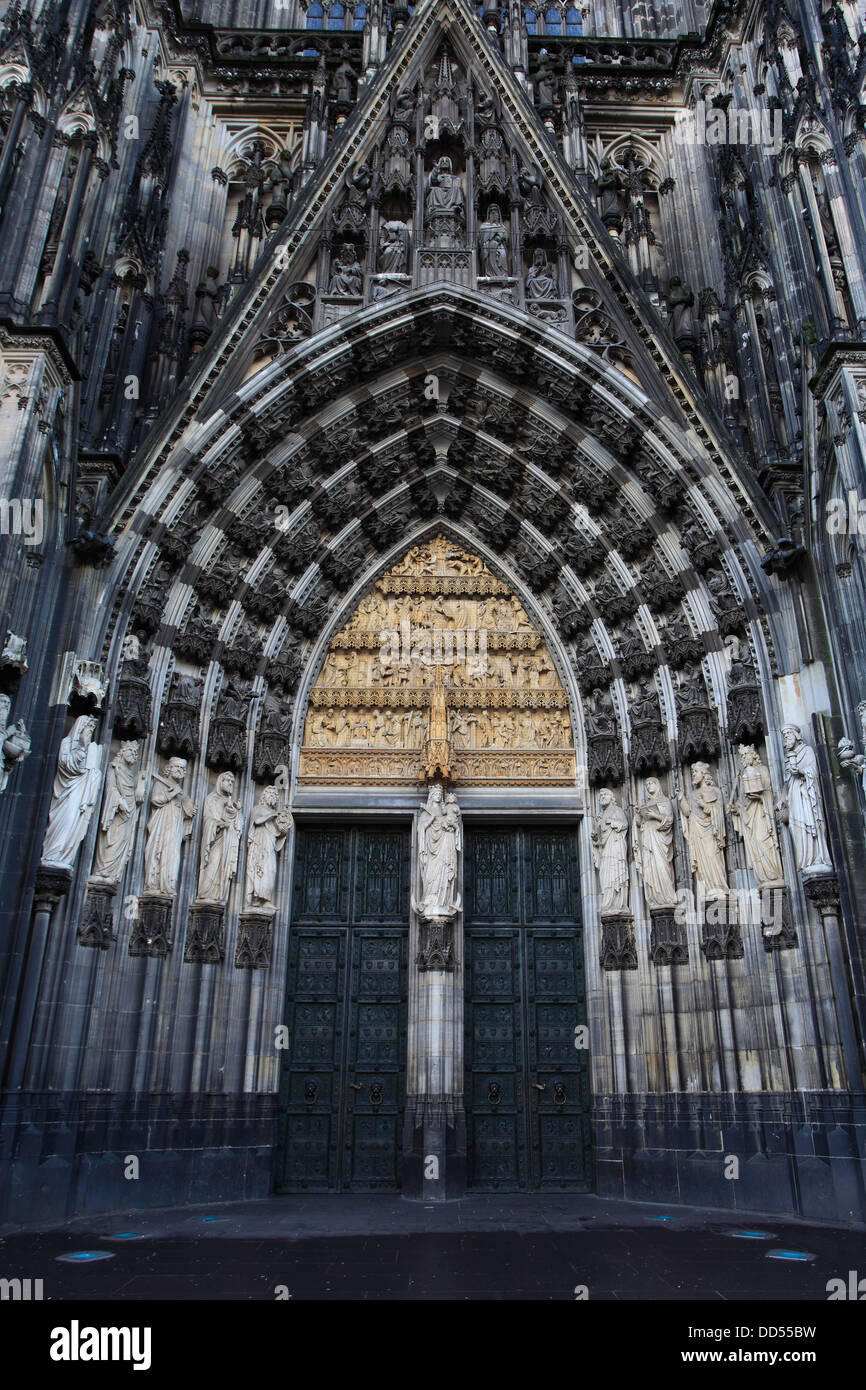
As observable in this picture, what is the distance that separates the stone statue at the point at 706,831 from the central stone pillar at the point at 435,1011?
270cm

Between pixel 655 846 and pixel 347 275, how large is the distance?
804 centimetres

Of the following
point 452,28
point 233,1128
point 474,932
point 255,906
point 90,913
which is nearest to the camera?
point 90,913

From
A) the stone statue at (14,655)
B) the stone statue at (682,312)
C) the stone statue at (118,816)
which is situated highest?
the stone statue at (682,312)

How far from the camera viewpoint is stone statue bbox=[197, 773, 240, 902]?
9867 mm

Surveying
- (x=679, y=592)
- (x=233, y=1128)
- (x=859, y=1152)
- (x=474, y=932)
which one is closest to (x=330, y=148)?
(x=679, y=592)

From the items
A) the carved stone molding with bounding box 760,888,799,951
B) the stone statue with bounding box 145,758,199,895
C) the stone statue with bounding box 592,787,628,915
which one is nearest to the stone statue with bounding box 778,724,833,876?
the carved stone molding with bounding box 760,888,799,951

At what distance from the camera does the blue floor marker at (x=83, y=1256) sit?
585 centimetres

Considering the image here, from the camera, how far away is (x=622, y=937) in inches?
405

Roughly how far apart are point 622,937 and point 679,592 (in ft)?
13.1

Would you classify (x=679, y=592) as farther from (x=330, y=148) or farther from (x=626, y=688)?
(x=330, y=148)

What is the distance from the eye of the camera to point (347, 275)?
11672mm

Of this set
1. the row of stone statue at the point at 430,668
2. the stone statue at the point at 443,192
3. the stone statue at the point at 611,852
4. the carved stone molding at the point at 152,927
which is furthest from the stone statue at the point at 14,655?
the stone statue at the point at 443,192

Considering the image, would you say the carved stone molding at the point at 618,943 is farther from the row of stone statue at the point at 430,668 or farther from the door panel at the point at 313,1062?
the row of stone statue at the point at 430,668

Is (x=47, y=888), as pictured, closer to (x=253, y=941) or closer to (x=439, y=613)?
(x=253, y=941)
